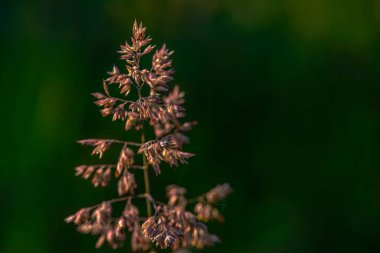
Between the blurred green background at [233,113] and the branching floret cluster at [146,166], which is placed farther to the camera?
the blurred green background at [233,113]

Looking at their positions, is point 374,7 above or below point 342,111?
above

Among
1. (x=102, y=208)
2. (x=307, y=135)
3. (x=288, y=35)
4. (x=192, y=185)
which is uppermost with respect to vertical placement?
(x=288, y=35)

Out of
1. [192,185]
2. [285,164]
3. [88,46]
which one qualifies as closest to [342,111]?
[285,164]

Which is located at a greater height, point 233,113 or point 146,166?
point 233,113

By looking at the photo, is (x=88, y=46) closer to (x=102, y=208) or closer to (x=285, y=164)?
(x=285, y=164)

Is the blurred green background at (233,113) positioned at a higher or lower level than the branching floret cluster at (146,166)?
higher

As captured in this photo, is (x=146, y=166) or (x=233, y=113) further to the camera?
(x=233, y=113)

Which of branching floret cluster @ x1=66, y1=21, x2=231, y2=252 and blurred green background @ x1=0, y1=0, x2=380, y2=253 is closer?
branching floret cluster @ x1=66, y1=21, x2=231, y2=252

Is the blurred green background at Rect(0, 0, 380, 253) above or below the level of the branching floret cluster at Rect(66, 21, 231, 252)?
above
